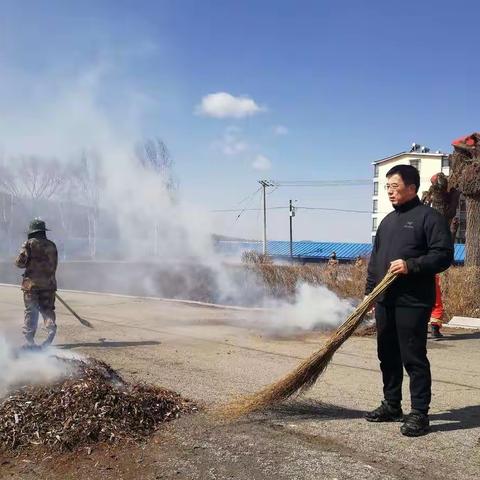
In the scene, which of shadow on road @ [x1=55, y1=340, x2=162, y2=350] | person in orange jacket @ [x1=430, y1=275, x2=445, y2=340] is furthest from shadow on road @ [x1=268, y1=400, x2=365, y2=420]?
person in orange jacket @ [x1=430, y1=275, x2=445, y2=340]

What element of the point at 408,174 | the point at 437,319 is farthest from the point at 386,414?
the point at 437,319

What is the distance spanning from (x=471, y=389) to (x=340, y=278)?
287 inches

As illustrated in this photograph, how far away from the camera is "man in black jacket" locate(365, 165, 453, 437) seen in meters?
3.97

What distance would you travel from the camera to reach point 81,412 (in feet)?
13.0

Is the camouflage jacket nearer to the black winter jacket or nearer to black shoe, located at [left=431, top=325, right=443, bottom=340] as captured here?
the black winter jacket

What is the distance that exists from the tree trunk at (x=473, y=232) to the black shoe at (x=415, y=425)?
9.17 m

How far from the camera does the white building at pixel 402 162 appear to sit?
5578 centimetres

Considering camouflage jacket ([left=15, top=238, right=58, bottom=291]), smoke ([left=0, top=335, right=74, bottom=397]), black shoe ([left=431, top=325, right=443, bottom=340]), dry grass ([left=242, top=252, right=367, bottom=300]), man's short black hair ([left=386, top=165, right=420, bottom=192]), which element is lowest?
black shoe ([left=431, top=325, right=443, bottom=340])

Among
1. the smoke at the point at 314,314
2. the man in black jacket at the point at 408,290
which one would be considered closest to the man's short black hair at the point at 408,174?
the man in black jacket at the point at 408,290

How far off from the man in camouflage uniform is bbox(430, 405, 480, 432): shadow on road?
519cm

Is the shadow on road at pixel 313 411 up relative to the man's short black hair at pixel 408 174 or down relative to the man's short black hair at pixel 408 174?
down

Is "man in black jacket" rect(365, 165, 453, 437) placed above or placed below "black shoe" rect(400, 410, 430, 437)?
above

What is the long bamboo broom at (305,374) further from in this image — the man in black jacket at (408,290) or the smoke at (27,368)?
the smoke at (27,368)

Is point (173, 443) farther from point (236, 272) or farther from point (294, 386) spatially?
point (236, 272)
